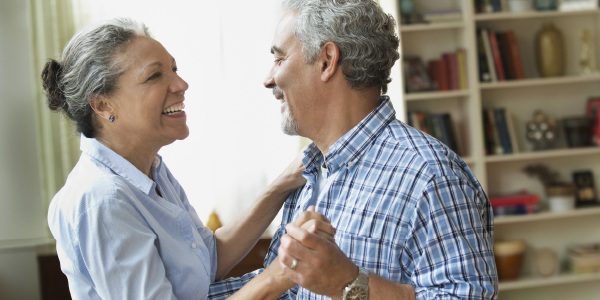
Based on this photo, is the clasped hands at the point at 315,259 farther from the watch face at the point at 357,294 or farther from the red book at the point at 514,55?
the red book at the point at 514,55

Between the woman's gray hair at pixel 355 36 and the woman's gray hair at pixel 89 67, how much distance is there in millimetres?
459

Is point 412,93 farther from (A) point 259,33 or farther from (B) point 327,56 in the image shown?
(B) point 327,56

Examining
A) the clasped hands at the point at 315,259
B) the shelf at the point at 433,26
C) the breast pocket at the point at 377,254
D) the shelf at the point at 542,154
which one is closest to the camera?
the clasped hands at the point at 315,259

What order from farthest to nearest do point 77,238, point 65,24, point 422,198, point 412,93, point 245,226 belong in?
point 412,93
point 65,24
point 245,226
point 77,238
point 422,198

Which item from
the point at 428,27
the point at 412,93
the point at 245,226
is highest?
the point at 428,27

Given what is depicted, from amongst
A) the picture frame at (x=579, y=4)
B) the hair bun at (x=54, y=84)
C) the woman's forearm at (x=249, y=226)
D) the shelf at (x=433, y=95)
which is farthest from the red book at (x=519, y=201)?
the hair bun at (x=54, y=84)

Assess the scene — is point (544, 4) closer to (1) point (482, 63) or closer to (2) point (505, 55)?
(2) point (505, 55)

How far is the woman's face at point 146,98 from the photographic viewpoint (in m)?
2.06

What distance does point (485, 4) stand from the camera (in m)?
4.93

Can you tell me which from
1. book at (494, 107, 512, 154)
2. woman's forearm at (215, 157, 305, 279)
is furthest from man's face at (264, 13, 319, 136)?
book at (494, 107, 512, 154)

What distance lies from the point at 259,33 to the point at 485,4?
1347mm

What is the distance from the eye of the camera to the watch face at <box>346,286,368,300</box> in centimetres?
160

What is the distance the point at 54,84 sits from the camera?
2.10 m

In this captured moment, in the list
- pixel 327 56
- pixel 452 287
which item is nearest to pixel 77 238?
pixel 327 56
